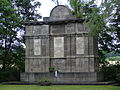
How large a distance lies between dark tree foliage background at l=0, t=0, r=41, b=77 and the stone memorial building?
16.8 feet

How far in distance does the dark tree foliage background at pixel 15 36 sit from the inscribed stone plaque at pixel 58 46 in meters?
7.54

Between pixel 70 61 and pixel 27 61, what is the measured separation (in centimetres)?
544

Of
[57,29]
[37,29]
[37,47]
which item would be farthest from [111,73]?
[37,29]

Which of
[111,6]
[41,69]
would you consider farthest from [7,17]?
[111,6]

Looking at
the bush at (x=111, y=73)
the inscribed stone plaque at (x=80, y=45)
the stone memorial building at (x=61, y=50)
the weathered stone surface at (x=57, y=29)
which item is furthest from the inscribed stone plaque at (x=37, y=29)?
the bush at (x=111, y=73)

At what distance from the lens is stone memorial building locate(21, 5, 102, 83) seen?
99.7 ft

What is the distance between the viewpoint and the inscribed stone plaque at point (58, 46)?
104 feet

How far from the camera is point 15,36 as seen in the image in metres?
40.8

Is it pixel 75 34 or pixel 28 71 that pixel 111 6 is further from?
pixel 28 71

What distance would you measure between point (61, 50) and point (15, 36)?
1161cm

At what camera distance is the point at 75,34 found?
103 feet

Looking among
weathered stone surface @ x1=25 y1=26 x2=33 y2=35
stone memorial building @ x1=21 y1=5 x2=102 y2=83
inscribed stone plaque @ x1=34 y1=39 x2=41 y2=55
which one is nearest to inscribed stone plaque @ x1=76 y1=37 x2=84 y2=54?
stone memorial building @ x1=21 y1=5 x2=102 y2=83

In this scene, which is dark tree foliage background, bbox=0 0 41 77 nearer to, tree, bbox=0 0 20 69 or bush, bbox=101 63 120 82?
tree, bbox=0 0 20 69

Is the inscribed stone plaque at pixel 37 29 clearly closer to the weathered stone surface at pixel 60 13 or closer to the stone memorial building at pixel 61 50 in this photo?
the stone memorial building at pixel 61 50
